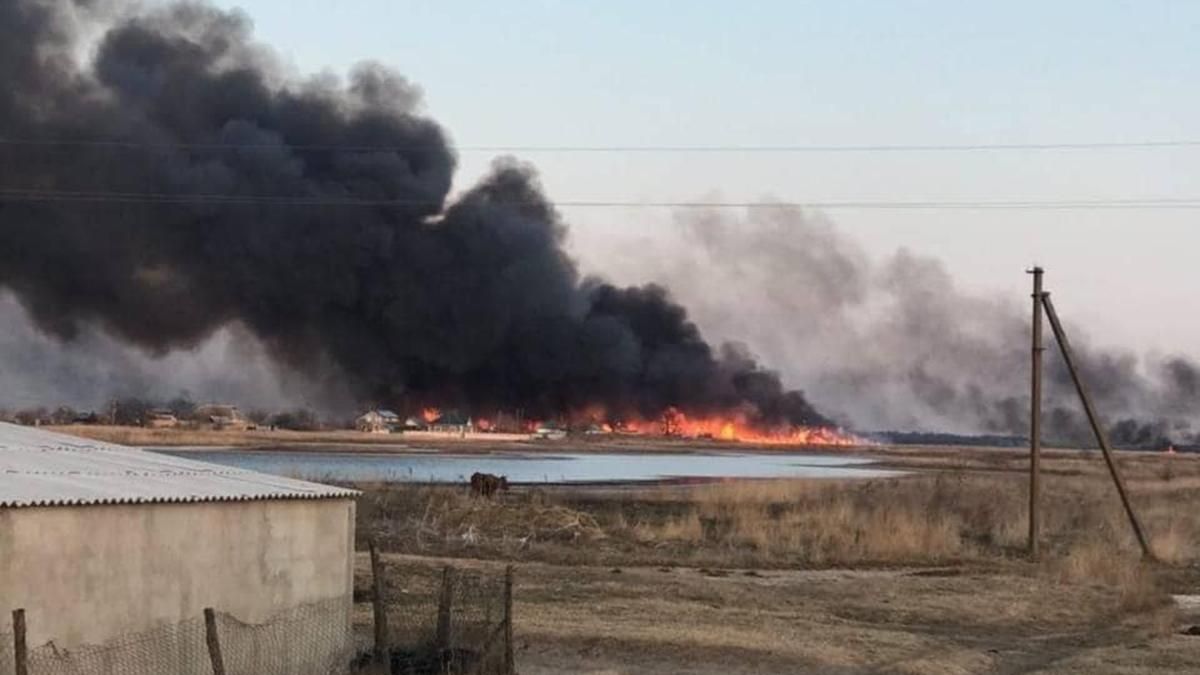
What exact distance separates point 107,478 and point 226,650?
7.24ft

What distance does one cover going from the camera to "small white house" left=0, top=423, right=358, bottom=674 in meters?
14.1

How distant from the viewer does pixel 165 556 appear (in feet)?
50.6

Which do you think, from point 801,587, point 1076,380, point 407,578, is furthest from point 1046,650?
point 1076,380

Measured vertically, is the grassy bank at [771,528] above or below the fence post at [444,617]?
below

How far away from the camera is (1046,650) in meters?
21.2

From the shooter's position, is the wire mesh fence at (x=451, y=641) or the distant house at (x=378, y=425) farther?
the distant house at (x=378, y=425)

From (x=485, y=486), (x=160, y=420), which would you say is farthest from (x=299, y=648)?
(x=160, y=420)

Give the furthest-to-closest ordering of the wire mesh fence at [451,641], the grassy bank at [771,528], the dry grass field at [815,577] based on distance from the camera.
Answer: the grassy bank at [771,528], the dry grass field at [815,577], the wire mesh fence at [451,641]

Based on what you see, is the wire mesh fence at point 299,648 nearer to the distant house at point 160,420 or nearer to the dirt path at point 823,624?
the dirt path at point 823,624

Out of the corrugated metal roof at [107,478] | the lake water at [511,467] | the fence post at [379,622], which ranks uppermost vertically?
the corrugated metal roof at [107,478]

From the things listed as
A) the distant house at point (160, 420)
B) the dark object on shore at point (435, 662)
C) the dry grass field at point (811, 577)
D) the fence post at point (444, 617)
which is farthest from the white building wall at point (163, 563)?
the distant house at point (160, 420)

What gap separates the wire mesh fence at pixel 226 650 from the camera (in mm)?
14055

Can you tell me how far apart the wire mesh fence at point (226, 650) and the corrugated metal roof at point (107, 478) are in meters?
1.23

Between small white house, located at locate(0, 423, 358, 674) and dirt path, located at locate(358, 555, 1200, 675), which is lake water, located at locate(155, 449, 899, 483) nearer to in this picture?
dirt path, located at locate(358, 555, 1200, 675)
